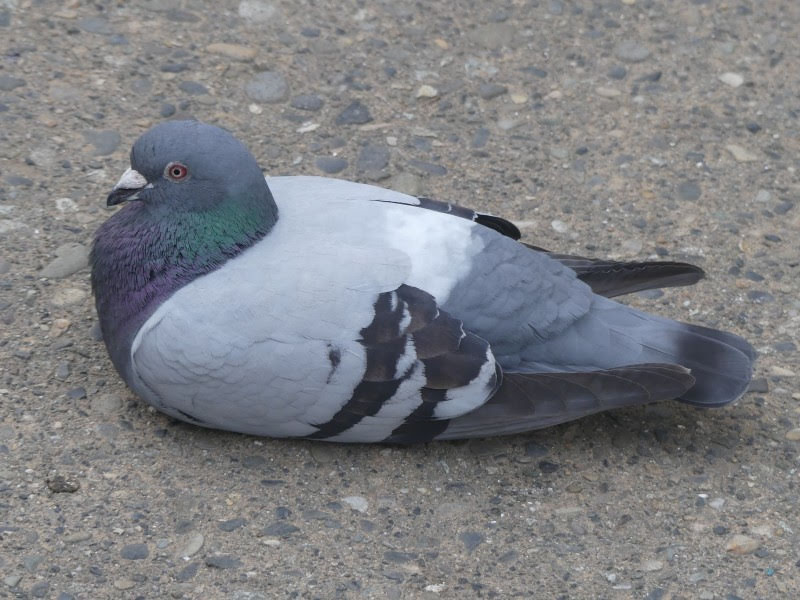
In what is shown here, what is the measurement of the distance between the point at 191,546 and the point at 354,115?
245cm

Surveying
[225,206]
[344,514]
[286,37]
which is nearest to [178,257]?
[225,206]

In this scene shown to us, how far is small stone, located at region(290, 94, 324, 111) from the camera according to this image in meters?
5.14

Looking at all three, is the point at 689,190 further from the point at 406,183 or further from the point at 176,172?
the point at 176,172

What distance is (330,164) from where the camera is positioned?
192 inches

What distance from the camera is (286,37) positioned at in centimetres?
547

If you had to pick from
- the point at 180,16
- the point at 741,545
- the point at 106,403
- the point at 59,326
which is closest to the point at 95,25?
the point at 180,16

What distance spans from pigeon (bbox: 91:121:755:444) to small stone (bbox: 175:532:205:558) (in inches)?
14.8

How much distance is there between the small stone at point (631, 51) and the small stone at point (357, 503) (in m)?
3.00

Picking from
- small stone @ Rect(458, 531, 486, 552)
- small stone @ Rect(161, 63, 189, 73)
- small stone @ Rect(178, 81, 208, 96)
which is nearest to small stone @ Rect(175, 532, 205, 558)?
small stone @ Rect(458, 531, 486, 552)

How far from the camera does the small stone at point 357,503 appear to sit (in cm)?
344

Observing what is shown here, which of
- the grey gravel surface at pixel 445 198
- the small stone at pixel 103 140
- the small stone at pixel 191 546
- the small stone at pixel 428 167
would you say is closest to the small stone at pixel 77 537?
the grey gravel surface at pixel 445 198

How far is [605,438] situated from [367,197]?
1.10 m

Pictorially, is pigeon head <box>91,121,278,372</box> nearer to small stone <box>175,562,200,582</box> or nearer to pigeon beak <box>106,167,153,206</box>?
pigeon beak <box>106,167,153,206</box>

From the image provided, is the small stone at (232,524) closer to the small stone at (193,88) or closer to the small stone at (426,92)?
the small stone at (193,88)
